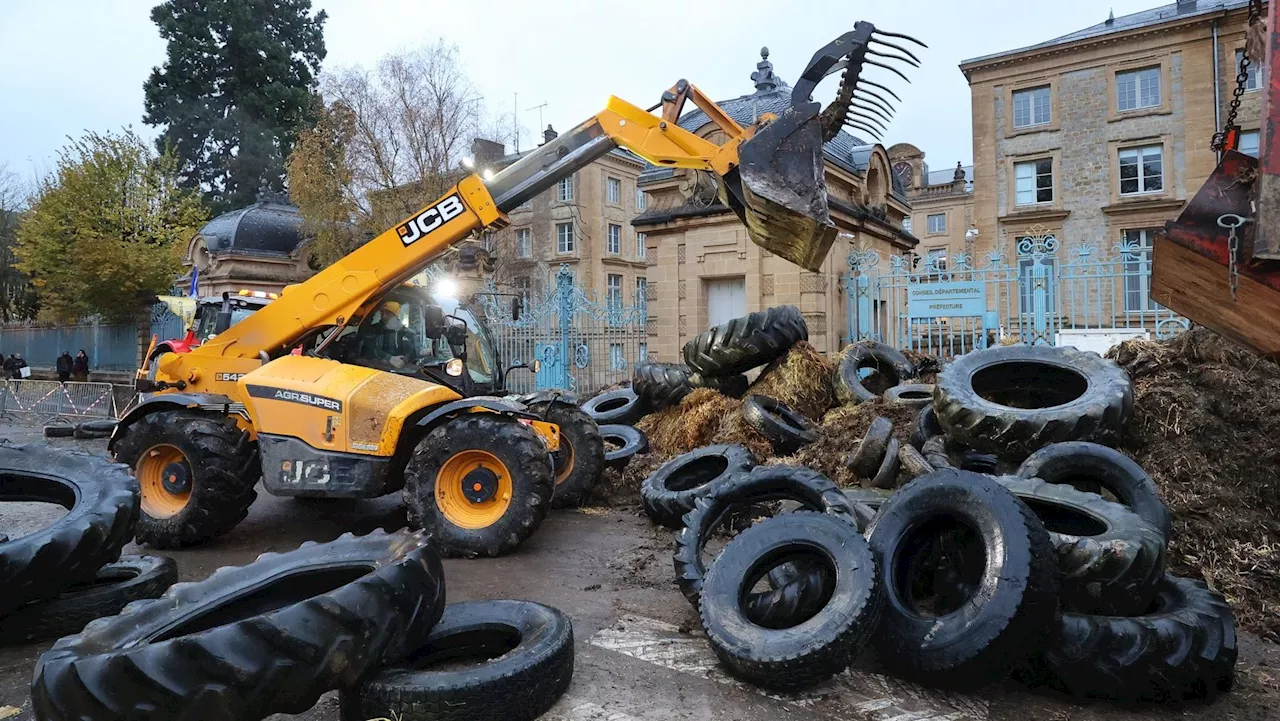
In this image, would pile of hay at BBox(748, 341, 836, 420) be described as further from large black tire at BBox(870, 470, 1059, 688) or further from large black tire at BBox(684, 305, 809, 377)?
large black tire at BBox(870, 470, 1059, 688)

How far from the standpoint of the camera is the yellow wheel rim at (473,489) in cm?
554

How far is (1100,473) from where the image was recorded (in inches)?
183

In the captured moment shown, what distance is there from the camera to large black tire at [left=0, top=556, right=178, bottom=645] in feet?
13.0

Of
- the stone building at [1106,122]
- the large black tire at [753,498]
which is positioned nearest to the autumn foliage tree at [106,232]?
the large black tire at [753,498]

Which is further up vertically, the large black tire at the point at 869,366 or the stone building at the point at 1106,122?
the stone building at the point at 1106,122

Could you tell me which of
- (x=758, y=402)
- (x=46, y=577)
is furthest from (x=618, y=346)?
(x=46, y=577)

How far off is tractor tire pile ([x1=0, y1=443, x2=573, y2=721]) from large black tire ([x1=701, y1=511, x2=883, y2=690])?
30.2 inches

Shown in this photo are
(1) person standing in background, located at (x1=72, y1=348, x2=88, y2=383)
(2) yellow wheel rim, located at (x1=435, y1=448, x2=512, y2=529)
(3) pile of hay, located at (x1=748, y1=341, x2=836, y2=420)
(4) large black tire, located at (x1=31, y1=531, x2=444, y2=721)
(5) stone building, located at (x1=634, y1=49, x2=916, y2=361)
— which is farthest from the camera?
(1) person standing in background, located at (x1=72, y1=348, x2=88, y2=383)

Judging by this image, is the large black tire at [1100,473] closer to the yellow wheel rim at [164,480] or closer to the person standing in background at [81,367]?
the yellow wheel rim at [164,480]

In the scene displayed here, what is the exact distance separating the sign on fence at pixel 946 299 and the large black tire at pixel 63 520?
375 inches

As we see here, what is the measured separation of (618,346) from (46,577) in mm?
10874

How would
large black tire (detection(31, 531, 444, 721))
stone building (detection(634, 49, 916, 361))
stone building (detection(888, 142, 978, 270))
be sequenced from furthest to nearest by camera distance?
stone building (detection(888, 142, 978, 270)) → stone building (detection(634, 49, 916, 361)) → large black tire (detection(31, 531, 444, 721))

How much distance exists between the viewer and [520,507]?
5.39 m

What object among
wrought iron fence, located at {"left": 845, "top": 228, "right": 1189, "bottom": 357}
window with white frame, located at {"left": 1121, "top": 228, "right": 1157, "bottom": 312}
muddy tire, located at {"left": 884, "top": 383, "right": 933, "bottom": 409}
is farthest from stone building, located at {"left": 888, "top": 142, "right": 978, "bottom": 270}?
muddy tire, located at {"left": 884, "top": 383, "right": 933, "bottom": 409}
